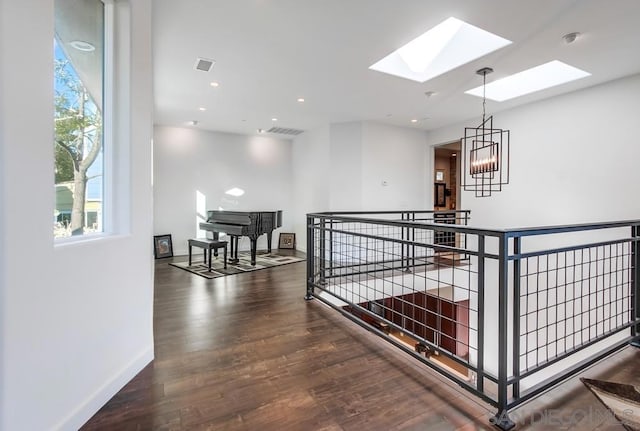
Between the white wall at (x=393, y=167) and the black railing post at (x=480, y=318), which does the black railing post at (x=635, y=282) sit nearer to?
the black railing post at (x=480, y=318)

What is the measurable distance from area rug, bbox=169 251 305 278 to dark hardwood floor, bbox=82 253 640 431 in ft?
6.88

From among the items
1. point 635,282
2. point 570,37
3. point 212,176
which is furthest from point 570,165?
point 212,176

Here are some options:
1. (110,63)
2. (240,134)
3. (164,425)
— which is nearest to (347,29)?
(110,63)

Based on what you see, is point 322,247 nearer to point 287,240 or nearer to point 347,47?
point 347,47

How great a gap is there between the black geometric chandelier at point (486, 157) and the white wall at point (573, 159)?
7.0 inches

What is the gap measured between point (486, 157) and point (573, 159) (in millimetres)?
1349

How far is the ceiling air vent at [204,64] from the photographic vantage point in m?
3.62

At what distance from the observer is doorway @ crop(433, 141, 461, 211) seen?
9.48 m

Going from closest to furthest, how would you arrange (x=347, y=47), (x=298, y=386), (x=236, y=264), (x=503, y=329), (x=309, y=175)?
1. (x=503, y=329)
2. (x=298, y=386)
3. (x=347, y=47)
4. (x=236, y=264)
5. (x=309, y=175)

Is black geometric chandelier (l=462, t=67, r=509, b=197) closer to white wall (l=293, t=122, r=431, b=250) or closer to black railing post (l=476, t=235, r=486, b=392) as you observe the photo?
white wall (l=293, t=122, r=431, b=250)

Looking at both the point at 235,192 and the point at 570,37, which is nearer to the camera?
the point at 570,37

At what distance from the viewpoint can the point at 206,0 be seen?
8.42ft

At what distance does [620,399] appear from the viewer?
186 centimetres

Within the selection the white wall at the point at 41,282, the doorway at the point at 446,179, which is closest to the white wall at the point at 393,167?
the doorway at the point at 446,179
